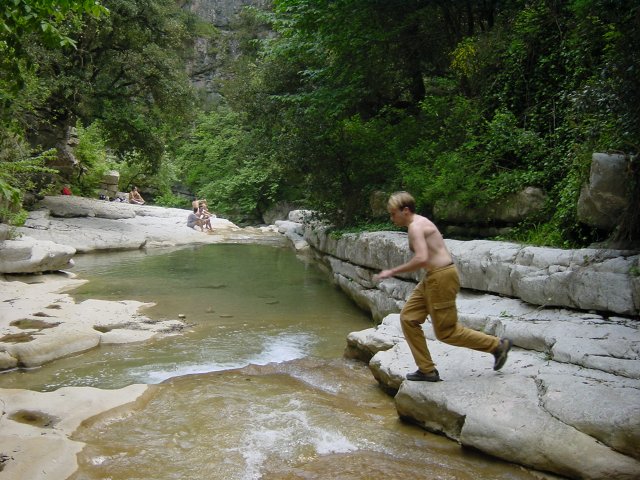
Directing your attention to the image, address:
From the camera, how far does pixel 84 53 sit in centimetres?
1906

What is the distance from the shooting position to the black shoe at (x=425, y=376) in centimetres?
476

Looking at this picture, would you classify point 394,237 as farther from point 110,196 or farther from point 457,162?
point 110,196

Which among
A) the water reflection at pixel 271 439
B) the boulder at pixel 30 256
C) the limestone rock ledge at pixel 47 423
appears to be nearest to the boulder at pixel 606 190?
the water reflection at pixel 271 439

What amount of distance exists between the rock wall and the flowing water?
1.24 metres

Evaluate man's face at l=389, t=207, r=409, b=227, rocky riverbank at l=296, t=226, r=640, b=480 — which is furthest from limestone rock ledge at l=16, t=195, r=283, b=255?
man's face at l=389, t=207, r=409, b=227

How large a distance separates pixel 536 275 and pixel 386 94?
9.58m

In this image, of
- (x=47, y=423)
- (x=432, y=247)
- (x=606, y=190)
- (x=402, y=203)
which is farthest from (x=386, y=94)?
(x=47, y=423)

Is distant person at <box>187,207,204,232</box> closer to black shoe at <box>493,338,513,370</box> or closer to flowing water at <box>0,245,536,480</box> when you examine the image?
flowing water at <box>0,245,536,480</box>

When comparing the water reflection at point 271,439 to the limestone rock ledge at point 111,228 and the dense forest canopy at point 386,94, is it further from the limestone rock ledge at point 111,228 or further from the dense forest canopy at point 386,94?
the limestone rock ledge at point 111,228

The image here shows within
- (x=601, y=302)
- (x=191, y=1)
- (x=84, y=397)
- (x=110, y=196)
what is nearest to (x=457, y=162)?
(x=601, y=302)

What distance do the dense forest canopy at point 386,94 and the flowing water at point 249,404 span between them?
225 cm

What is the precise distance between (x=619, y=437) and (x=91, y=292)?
31.7ft

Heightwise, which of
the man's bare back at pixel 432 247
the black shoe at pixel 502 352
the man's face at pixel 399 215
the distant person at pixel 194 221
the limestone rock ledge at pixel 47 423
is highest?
the man's face at pixel 399 215

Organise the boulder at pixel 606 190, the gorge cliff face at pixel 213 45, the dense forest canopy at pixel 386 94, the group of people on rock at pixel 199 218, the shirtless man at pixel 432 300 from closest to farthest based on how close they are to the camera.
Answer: the shirtless man at pixel 432 300, the boulder at pixel 606 190, the dense forest canopy at pixel 386 94, the group of people on rock at pixel 199 218, the gorge cliff face at pixel 213 45
